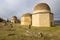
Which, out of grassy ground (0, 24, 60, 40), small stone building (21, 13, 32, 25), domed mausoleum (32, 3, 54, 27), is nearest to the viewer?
grassy ground (0, 24, 60, 40)

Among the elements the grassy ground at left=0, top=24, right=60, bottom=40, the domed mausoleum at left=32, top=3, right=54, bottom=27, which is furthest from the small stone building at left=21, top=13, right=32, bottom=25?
the grassy ground at left=0, top=24, right=60, bottom=40

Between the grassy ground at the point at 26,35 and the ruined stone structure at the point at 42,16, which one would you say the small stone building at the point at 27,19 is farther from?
the grassy ground at the point at 26,35

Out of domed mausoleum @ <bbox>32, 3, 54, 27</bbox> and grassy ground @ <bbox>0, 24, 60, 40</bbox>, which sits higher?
domed mausoleum @ <bbox>32, 3, 54, 27</bbox>

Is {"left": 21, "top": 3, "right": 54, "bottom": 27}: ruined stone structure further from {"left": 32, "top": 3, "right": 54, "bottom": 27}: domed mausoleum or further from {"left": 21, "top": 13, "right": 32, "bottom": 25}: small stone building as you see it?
{"left": 21, "top": 13, "right": 32, "bottom": 25}: small stone building

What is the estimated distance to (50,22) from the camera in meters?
25.5

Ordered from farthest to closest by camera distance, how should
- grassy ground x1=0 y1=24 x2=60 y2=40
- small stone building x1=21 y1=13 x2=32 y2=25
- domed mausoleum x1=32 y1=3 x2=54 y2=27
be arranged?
1. small stone building x1=21 y1=13 x2=32 y2=25
2. domed mausoleum x1=32 y1=3 x2=54 y2=27
3. grassy ground x1=0 y1=24 x2=60 y2=40

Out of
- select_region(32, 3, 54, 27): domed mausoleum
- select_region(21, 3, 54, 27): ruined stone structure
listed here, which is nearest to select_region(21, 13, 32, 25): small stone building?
select_region(21, 3, 54, 27): ruined stone structure

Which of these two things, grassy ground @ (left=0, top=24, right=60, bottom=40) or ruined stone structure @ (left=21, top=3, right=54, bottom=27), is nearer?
grassy ground @ (left=0, top=24, right=60, bottom=40)

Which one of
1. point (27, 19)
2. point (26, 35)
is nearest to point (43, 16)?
point (27, 19)

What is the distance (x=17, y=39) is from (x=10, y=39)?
1.97ft

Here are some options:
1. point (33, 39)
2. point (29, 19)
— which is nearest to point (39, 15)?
point (29, 19)

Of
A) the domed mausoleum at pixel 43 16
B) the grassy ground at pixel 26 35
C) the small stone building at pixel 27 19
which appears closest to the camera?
the grassy ground at pixel 26 35

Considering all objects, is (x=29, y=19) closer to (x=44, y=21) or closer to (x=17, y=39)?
(x=44, y=21)

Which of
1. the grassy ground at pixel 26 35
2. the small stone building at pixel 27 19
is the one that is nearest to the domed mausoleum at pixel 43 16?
the small stone building at pixel 27 19
